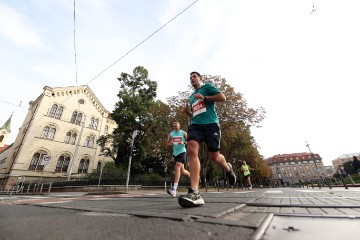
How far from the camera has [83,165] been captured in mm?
29016

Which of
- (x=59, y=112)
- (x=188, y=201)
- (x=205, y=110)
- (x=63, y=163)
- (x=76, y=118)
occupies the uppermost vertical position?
(x=59, y=112)

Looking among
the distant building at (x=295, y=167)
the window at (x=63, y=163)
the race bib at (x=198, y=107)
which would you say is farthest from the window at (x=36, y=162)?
the distant building at (x=295, y=167)

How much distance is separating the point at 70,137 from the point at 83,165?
15.8 ft

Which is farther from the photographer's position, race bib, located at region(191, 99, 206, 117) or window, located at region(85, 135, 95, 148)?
window, located at region(85, 135, 95, 148)

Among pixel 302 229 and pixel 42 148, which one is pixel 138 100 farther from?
pixel 302 229

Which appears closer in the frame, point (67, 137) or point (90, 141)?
point (67, 137)

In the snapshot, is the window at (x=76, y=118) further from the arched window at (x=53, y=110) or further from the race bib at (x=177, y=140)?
the race bib at (x=177, y=140)

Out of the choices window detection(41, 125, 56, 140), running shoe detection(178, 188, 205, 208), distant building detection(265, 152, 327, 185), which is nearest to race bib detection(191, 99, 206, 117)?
running shoe detection(178, 188, 205, 208)

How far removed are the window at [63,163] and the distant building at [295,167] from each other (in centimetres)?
10009

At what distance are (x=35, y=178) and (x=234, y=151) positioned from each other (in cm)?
2692

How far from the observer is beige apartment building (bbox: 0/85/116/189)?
24109mm

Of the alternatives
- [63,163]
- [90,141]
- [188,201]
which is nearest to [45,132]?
[63,163]

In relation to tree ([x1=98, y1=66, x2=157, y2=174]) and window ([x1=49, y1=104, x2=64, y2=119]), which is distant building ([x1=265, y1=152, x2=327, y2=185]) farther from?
window ([x1=49, y1=104, x2=64, y2=119])

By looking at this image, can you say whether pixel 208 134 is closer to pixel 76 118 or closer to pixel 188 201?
pixel 188 201
